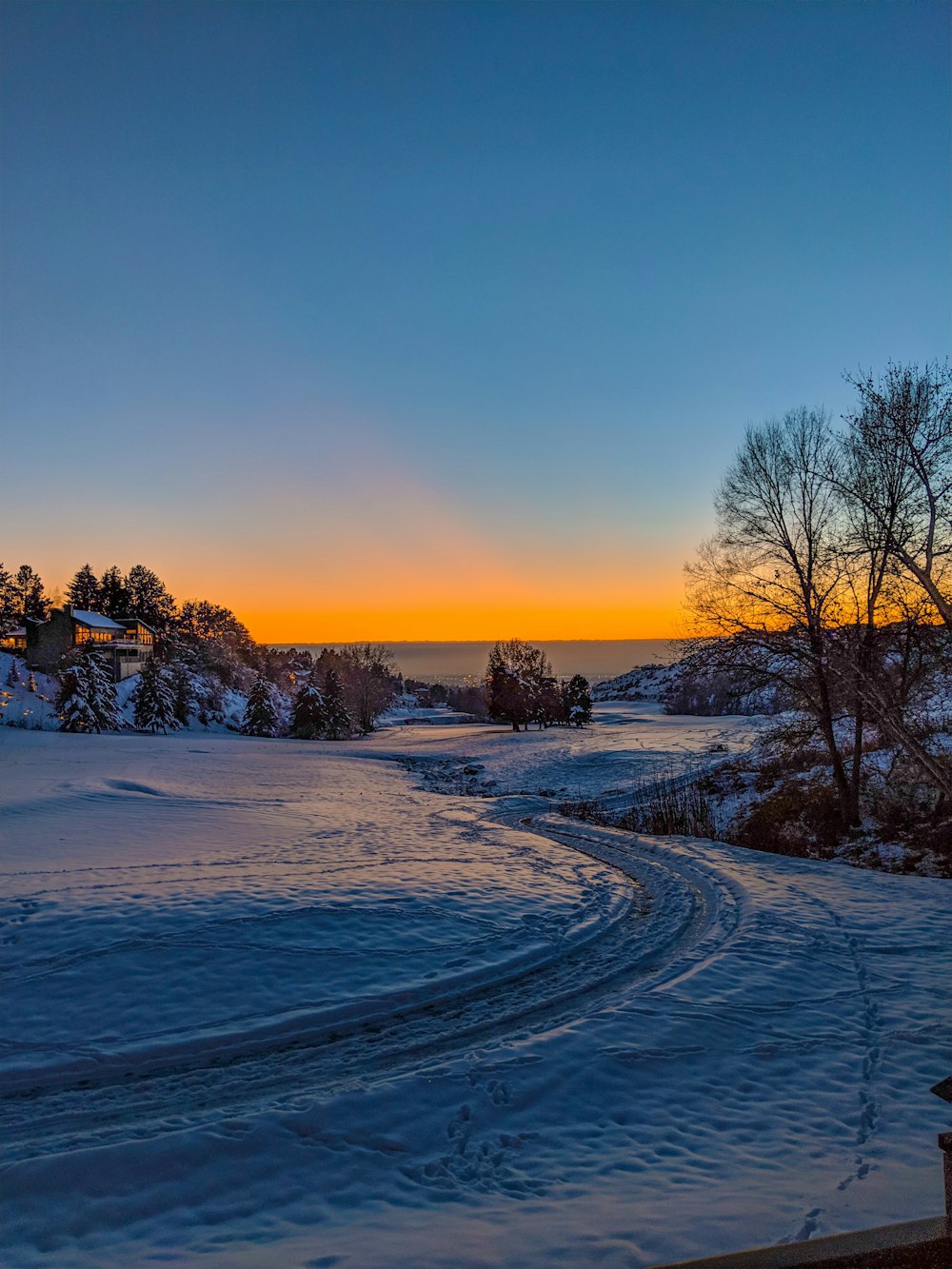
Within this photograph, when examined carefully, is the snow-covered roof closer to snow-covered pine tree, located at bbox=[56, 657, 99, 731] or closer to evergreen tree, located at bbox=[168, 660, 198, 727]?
evergreen tree, located at bbox=[168, 660, 198, 727]

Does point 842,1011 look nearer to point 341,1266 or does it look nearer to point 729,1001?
point 729,1001

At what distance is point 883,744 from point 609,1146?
19269 millimetres

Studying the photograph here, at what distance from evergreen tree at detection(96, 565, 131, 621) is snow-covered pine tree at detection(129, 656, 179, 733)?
4388 centimetres

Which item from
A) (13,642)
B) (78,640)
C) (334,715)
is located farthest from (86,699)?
(13,642)

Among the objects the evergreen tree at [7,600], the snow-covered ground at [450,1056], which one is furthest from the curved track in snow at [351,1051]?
the evergreen tree at [7,600]

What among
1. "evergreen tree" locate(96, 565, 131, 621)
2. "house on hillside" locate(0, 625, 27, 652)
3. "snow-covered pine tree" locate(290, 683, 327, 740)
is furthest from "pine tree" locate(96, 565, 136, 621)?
"snow-covered pine tree" locate(290, 683, 327, 740)

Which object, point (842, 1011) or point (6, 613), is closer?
point (842, 1011)

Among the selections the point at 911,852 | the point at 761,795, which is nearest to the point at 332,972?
the point at 911,852

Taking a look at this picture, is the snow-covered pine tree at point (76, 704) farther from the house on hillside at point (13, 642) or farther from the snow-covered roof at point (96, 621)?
the house on hillside at point (13, 642)

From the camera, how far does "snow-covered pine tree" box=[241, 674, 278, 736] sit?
209ft

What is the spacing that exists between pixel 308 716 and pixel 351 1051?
58.4 m

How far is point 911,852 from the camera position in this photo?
685 inches

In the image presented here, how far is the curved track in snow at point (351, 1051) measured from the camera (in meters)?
6.30

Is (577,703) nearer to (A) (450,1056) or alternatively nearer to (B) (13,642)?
(A) (450,1056)
